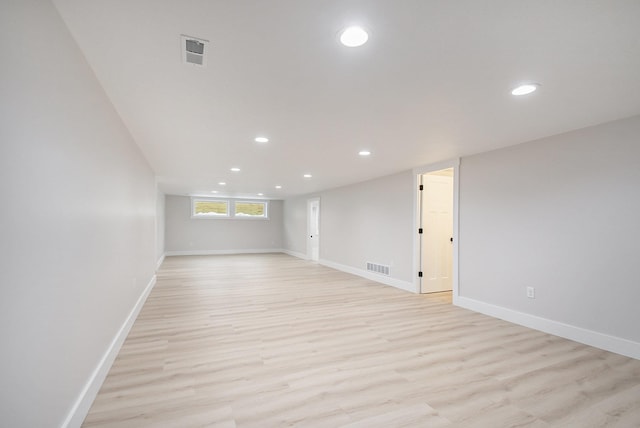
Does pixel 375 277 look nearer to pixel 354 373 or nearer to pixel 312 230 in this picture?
pixel 312 230

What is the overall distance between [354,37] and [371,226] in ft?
16.3

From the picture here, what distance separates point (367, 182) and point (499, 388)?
4715mm

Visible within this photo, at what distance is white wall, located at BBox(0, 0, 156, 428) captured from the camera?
102 centimetres

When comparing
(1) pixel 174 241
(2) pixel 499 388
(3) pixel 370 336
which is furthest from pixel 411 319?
(1) pixel 174 241

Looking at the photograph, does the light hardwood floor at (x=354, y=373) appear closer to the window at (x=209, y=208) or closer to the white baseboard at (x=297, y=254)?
the white baseboard at (x=297, y=254)

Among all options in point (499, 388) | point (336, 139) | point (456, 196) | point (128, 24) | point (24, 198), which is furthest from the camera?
point (456, 196)

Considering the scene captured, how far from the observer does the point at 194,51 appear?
1664 millimetres

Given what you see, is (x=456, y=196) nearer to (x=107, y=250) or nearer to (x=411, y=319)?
(x=411, y=319)

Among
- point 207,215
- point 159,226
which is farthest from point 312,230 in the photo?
point 159,226

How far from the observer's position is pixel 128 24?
144 cm

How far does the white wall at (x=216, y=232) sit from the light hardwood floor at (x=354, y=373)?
6777 millimetres

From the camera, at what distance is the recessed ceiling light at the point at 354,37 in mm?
1461

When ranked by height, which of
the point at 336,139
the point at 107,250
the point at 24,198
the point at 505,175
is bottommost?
the point at 107,250

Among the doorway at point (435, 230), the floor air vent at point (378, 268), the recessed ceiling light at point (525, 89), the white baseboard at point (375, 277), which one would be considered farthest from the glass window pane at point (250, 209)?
the recessed ceiling light at point (525, 89)
